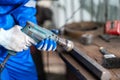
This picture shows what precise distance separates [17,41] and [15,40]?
0.04 ft

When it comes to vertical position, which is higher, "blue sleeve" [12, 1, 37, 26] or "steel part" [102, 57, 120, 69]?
"blue sleeve" [12, 1, 37, 26]

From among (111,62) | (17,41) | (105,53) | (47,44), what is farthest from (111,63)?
(17,41)

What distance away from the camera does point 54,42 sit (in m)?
1.30

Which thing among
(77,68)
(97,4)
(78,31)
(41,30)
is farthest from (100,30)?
(41,30)

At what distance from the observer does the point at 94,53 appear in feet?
4.95

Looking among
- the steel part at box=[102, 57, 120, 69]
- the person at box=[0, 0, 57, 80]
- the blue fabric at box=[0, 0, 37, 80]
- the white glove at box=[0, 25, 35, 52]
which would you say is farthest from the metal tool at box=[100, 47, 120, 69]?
the blue fabric at box=[0, 0, 37, 80]

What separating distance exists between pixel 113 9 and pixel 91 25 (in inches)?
8.3

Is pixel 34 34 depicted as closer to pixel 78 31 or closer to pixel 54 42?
pixel 54 42

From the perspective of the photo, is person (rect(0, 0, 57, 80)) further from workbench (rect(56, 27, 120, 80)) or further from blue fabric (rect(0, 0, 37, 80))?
workbench (rect(56, 27, 120, 80))

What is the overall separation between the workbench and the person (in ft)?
0.58

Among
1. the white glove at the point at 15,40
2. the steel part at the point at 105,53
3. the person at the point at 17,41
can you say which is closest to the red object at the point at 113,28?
the steel part at the point at 105,53

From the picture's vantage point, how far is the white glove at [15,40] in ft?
4.16

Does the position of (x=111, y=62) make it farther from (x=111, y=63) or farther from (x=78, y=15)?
(x=78, y=15)

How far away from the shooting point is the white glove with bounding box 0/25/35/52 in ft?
4.16
